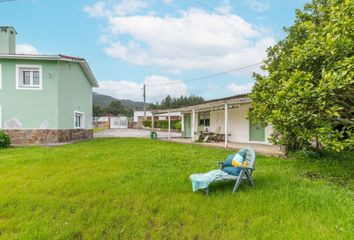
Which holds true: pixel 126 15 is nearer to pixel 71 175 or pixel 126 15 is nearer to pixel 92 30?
pixel 92 30

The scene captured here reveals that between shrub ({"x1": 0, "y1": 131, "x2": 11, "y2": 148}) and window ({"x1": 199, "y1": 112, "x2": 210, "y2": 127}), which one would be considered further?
window ({"x1": 199, "y1": 112, "x2": 210, "y2": 127})

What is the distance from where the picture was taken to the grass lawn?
347cm

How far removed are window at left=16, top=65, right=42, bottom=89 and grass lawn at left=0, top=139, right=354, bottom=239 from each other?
9.21 metres

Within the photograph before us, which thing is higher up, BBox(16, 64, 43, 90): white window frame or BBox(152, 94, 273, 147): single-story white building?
BBox(16, 64, 43, 90): white window frame

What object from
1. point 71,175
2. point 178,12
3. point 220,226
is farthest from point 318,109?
point 178,12

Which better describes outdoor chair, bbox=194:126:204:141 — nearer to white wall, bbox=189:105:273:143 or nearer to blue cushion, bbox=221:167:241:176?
white wall, bbox=189:105:273:143

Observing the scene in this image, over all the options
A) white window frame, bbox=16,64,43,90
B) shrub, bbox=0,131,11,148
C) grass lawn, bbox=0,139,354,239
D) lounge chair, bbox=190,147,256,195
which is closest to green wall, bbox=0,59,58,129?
white window frame, bbox=16,64,43,90

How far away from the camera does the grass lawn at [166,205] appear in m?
3.47

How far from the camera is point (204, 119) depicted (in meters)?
19.3

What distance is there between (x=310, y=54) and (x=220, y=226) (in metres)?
3.88

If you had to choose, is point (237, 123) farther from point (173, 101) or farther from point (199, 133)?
point (173, 101)

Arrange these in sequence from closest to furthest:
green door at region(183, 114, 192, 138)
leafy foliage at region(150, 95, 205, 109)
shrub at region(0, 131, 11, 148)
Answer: shrub at region(0, 131, 11, 148) → green door at region(183, 114, 192, 138) → leafy foliage at region(150, 95, 205, 109)

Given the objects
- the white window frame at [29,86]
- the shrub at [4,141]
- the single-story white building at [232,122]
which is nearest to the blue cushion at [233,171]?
the single-story white building at [232,122]

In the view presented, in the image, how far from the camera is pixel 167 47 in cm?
2069
